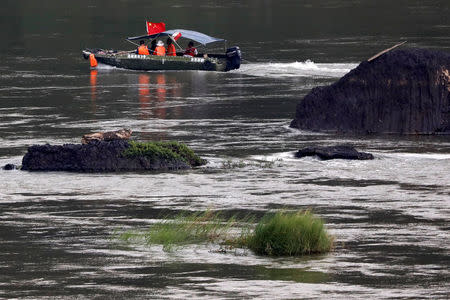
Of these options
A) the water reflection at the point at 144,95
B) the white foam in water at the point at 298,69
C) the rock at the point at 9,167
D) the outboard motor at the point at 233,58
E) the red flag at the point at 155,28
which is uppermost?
the red flag at the point at 155,28

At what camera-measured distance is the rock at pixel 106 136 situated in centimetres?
3503

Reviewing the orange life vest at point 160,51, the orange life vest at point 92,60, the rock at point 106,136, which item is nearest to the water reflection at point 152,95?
the orange life vest at point 160,51

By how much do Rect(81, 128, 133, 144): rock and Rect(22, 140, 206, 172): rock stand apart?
278 centimetres

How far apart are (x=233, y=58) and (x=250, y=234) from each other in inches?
1527

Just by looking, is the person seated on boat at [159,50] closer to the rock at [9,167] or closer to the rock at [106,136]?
the rock at [106,136]

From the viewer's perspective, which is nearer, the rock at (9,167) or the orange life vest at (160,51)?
the rock at (9,167)

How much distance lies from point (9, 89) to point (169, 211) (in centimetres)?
2986

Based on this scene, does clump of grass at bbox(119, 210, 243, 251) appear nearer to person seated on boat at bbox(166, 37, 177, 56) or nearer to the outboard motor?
the outboard motor

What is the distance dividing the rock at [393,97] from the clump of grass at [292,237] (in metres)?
17.6

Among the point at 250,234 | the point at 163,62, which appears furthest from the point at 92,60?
the point at 250,234

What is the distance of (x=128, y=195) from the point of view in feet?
92.2

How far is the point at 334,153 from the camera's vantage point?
33000 mm

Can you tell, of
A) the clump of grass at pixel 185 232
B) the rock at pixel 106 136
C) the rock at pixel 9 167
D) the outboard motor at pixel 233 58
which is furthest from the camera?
the outboard motor at pixel 233 58

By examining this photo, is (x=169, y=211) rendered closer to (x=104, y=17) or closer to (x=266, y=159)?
(x=266, y=159)
